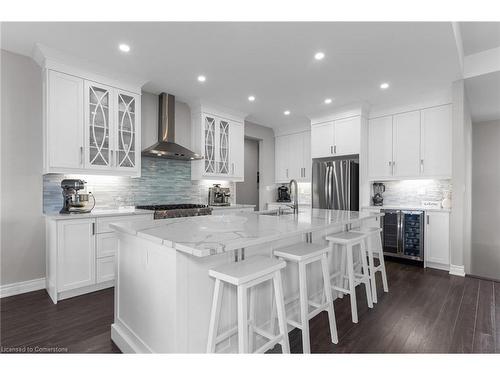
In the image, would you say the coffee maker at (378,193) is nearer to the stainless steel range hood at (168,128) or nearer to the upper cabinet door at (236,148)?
the upper cabinet door at (236,148)

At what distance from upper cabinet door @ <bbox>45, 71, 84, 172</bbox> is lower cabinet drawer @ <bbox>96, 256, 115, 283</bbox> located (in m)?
1.09

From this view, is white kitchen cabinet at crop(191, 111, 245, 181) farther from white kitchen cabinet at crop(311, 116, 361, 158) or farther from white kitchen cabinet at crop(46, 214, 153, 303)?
white kitchen cabinet at crop(46, 214, 153, 303)

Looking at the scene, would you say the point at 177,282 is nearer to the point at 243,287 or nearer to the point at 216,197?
the point at 243,287

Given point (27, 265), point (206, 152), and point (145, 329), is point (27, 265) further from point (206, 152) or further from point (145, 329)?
point (206, 152)

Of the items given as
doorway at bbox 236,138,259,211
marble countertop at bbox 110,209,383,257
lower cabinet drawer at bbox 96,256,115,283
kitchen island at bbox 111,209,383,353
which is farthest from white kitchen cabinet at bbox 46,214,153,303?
doorway at bbox 236,138,259,211

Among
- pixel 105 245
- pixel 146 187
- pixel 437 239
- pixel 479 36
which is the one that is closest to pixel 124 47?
pixel 146 187

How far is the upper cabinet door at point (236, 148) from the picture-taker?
15.7 ft

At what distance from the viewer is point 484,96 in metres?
3.91

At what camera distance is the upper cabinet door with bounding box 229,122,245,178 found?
4793 mm

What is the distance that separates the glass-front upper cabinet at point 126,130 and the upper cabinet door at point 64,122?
42cm

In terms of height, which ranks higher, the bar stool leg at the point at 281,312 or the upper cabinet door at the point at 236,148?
the upper cabinet door at the point at 236,148

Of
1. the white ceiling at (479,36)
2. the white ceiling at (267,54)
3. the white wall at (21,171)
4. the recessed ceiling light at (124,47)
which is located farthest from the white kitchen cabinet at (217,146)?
the white ceiling at (479,36)

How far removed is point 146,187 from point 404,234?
3949mm
